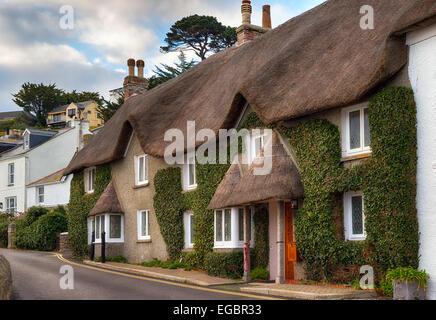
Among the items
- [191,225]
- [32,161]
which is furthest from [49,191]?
[191,225]

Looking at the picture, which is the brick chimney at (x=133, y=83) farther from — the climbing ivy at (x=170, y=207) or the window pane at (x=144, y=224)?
the climbing ivy at (x=170, y=207)

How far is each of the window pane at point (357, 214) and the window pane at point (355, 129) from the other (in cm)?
136

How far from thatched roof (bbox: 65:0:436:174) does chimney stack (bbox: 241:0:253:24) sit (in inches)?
62.3

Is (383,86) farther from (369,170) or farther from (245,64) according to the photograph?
(245,64)

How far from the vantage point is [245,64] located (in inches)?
838

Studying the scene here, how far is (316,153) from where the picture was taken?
1542 centimetres

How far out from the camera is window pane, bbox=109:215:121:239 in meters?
25.9

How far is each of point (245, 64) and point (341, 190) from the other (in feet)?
26.9

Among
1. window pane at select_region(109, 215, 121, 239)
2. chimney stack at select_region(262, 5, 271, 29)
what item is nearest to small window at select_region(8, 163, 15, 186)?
window pane at select_region(109, 215, 121, 239)

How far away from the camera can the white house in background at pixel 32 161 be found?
47.5 m

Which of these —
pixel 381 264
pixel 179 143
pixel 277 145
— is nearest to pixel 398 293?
pixel 381 264

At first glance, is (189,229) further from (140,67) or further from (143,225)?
(140,67)

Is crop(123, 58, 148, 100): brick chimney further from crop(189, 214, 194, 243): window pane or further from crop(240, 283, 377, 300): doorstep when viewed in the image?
crop(240, 283, 377, 300): doorstep

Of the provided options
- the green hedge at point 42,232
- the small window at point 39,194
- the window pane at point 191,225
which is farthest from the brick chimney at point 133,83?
the small window at point 39,194
